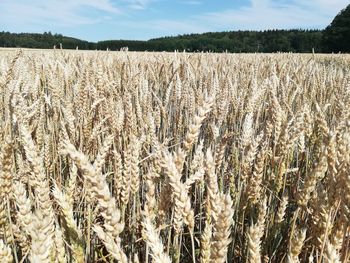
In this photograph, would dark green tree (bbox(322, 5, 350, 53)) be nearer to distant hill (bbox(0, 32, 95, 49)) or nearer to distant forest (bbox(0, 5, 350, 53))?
distant forest (bbox(0, 5, 350, 53))

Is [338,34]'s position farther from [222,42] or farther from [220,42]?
[220,42]

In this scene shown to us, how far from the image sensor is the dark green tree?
42.9m

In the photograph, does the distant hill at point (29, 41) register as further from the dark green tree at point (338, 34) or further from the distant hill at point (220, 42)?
the dark green tree at point (338, 34)

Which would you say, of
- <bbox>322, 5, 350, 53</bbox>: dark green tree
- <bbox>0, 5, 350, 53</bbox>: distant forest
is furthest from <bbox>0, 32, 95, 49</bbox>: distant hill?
<bbox>322, 5, 350, 53</bbox>: dark green tree

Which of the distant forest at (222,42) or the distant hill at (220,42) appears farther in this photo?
the distant hill at (220,42)

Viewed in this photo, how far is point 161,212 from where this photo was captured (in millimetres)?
929

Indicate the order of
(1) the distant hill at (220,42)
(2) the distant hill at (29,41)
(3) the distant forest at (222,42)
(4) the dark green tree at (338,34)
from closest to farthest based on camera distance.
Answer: (4) the dark green tree at (338,34)
(2) the distant hill at (29,41)
(3) the distant forest at (222,42)
(1) the distant hill at (220,42)

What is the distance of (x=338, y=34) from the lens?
43562 mm

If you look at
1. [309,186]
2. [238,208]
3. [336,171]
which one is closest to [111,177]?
[238,208]

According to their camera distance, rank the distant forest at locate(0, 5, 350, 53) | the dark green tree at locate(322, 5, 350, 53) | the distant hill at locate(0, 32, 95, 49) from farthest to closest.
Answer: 1. the distant forest at locate(0, 5, 350, 53)
2. the distant hill at locate(0, 32, 95, 49)
3. the dark green tree at locate(322, 5, 350, 53)

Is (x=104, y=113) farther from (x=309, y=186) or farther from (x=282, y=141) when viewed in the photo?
(x=309, y=186)

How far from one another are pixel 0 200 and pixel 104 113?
3.94 feet

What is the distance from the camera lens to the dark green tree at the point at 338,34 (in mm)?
42938

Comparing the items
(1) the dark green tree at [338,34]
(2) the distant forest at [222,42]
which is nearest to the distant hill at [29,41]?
(2) the distant forest at [222,42]
